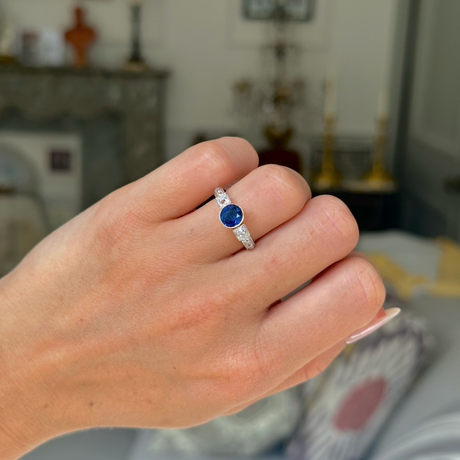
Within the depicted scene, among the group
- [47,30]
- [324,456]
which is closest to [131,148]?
[47,30]

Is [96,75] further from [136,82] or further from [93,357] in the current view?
[93,357]

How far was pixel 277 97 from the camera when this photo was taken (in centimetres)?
312

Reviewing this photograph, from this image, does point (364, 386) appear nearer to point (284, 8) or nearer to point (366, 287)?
point (366, 287)

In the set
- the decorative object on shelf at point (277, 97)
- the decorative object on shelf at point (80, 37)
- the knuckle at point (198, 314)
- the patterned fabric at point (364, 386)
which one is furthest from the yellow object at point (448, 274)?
the decorative object on shelf at point (80, 37)

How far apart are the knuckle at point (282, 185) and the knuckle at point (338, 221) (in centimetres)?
2

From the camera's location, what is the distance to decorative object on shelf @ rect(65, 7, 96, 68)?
3285 mm

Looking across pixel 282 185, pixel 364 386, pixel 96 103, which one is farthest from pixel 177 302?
pixel 96 103

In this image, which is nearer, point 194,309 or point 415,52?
point 194,309

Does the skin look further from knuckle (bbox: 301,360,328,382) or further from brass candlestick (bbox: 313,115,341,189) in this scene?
brass candlestick (bbox: 313,115,341,189)

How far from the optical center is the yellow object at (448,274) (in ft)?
4.48

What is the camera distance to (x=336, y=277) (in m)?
0.40

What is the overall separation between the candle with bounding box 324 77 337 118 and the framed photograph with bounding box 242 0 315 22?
0.45 m

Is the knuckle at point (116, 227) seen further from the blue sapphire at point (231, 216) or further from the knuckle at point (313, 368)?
the knuckle at point (313, 368)

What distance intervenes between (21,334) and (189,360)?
0.14 metres
